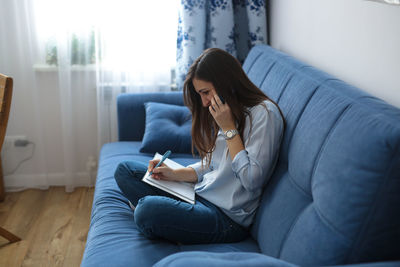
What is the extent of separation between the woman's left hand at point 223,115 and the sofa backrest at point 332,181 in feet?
0.65

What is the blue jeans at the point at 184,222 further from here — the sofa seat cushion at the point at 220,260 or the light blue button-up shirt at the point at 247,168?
the sofa seat cushion at the point at 220,260

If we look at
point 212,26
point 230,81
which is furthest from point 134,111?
point 230,81

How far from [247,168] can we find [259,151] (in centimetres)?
7

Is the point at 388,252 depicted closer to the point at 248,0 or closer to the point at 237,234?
the point at 237,234

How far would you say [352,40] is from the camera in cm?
160

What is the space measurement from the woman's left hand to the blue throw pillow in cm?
76

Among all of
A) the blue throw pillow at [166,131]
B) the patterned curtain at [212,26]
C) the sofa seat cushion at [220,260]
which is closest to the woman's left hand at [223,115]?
the sofa seat cushion at [220,260]

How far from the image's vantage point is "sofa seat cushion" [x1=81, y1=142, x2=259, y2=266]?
4.61ft

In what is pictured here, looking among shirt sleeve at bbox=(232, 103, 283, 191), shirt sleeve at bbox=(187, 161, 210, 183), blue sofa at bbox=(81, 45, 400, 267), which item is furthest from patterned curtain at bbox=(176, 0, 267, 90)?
shirt sleeve at bbox=(232, 103, 283, 191)

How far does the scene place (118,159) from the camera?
7.35 ft

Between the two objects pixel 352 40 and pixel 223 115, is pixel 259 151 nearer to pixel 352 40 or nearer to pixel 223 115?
pixel 223 115

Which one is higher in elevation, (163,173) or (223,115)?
(223,115)

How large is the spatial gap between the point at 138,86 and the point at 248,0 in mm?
843

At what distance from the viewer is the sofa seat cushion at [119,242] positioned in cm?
141
